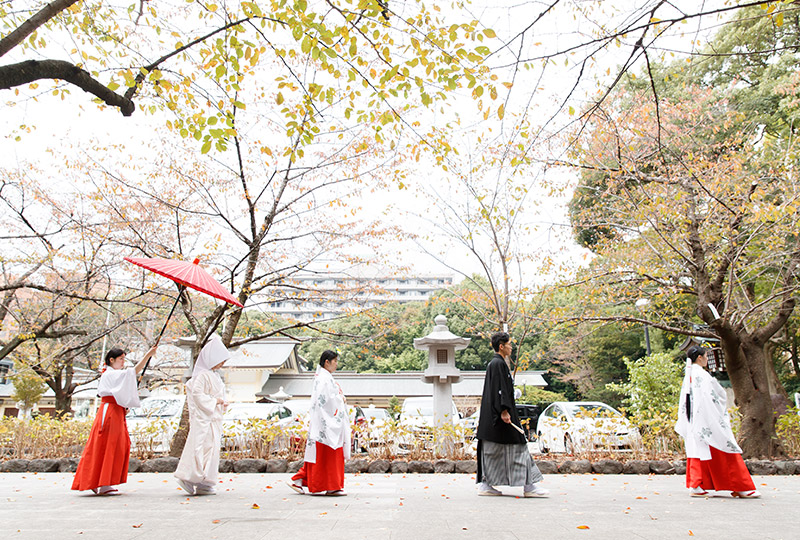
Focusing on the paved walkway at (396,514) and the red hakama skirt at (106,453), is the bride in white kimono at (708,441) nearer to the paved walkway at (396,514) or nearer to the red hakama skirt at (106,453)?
the paved walkway at (396,514)

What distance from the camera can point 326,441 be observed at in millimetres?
Answer: 5129

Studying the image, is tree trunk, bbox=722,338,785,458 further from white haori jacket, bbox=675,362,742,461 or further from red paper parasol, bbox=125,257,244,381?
red paper parasol, bbox=125,257,244,381

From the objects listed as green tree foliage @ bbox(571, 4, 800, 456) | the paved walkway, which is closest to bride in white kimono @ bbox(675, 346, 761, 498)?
the paved walkway

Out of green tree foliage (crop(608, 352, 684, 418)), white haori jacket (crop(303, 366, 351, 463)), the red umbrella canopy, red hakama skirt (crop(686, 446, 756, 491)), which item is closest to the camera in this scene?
the red umbrella canopy

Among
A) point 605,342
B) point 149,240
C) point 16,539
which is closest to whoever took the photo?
point 16,539

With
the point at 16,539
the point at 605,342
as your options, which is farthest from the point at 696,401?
the point at 605,342

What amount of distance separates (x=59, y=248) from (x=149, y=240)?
1.86 metres

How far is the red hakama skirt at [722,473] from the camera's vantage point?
4.93 m

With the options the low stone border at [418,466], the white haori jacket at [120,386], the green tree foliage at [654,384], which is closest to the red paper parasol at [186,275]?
the white haori jacket at [120,386]

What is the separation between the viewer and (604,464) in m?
7.72

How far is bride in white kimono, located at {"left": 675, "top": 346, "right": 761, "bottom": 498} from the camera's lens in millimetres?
4961

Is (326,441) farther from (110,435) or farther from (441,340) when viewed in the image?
(441,340)

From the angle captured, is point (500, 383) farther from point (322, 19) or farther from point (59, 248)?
point (59, 248)

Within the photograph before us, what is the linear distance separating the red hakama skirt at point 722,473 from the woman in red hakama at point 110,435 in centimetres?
554
